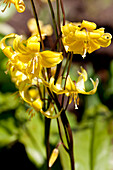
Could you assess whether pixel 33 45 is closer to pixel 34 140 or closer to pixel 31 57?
pixel 31 57

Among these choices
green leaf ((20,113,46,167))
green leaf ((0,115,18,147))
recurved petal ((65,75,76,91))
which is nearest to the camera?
recurved petal ((65,75,76,91))

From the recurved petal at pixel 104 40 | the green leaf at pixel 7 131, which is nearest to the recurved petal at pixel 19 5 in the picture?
the recurved petal at pixel 104 40

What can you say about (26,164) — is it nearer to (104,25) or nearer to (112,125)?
(112,125)

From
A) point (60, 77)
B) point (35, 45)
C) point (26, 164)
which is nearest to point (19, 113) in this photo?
point (26, 164)

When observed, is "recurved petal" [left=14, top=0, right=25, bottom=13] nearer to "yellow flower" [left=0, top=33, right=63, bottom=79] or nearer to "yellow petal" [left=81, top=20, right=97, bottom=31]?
"yellow flower" [left=0, top=33, right=63, bottom=79]

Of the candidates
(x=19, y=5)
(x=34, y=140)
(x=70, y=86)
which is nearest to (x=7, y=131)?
(x=34, y=140)

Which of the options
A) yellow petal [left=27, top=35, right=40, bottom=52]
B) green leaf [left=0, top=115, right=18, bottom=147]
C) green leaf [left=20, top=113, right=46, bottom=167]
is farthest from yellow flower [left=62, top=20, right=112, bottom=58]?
green leaf [left=0, top=115, right=18, bottom=147]

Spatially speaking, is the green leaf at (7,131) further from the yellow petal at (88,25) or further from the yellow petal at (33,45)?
the yellow petal at (88,25)
